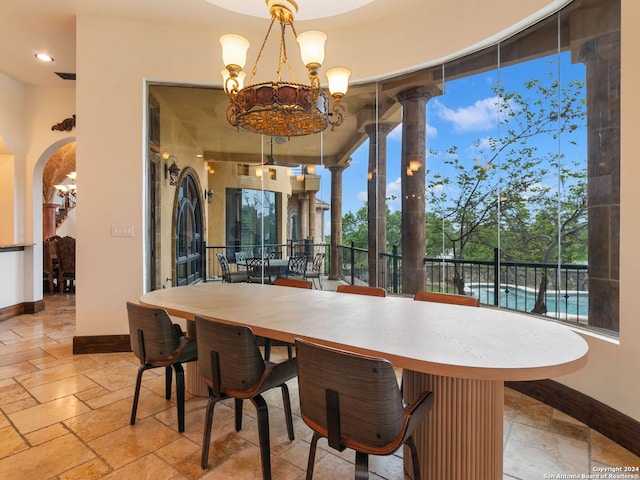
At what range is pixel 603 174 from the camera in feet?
8.84

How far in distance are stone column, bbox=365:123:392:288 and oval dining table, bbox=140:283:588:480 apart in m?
2.32

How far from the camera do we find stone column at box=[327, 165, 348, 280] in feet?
14.6

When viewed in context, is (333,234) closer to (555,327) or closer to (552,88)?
(552,88)

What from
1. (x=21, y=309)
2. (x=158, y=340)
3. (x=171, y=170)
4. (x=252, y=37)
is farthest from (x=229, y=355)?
(x=21, y=309)

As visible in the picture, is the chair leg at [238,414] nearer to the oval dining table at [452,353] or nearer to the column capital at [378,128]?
the oval dining table at [452,353]

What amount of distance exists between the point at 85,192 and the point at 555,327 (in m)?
4.16

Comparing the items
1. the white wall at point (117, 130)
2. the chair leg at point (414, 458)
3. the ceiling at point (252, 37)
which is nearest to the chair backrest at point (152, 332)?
the chair leg at point (414, 458)

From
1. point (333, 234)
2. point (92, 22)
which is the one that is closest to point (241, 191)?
point (333, 234)

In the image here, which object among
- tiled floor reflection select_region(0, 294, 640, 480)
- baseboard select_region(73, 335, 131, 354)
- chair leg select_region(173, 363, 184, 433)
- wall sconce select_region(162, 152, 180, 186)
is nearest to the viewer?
tiled floor reflection select_region(0, 294, 640, 480)

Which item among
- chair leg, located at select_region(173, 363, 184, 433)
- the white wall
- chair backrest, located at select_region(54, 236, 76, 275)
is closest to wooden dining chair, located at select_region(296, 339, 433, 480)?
chair leg, located at select_region(173, 363, 184, 433)

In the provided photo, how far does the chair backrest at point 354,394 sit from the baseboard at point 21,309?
18.6 feet

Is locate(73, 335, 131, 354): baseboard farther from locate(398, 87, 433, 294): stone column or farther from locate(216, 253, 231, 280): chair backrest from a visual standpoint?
locate(398, 87, 433, 294): stone column

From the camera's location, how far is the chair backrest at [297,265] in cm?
451

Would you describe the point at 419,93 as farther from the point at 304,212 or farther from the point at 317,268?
the point at 317,268
